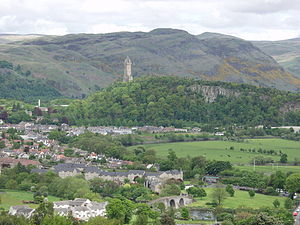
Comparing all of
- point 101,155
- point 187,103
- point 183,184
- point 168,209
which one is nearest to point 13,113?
point 187,103

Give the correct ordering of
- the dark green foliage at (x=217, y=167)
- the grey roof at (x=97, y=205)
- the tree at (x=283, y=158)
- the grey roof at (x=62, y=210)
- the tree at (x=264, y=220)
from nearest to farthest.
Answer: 1. the tree at (x=264, y=220)
2. the grey roof at (x=62, y=210)
3. the grey roof at (x=97, y=205)
4. the dark green foliage at (x=217, y=167)
5. the tree at (x=283, y=158)

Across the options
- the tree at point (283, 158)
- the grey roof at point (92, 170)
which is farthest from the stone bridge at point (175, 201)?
the tree at point (283, 158)

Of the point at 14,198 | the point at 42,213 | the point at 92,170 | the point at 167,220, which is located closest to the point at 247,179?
the point at 92,170

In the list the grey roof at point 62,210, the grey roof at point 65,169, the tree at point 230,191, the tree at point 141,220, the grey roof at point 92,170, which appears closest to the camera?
the tree at point 141,220

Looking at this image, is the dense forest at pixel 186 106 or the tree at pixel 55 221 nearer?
the tree at pixel 55 221

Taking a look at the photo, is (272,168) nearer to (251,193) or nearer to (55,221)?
(251,193)

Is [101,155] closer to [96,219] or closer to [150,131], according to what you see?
[150,131]

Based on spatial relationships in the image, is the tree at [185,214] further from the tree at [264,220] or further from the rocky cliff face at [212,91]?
the rocky cliff face at [212,91]
